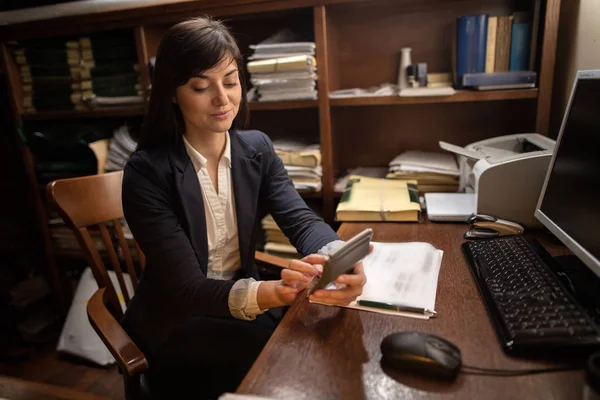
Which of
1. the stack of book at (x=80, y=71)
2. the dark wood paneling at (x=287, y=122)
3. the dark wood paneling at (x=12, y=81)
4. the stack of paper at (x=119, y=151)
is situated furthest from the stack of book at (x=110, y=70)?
the dark wood paneling at (x=287, y=122)

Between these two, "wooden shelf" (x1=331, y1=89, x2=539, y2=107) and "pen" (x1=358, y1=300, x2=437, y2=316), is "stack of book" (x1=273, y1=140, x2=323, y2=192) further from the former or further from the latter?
"pen" (x1=358, y1=300, x2=437, y2=316)

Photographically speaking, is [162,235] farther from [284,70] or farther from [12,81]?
[12,81]

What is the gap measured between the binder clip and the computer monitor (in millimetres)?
150

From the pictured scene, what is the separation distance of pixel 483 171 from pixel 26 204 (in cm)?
233

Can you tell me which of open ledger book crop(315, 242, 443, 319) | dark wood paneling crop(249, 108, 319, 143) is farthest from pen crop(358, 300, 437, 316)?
dark wood paneling crop(249, 108, 319, 143)

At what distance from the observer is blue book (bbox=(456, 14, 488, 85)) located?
160cm

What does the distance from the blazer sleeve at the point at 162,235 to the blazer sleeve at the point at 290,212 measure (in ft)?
1.03

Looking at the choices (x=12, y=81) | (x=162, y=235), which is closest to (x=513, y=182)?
(x=162, y=235)

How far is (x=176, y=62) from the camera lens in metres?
1.13

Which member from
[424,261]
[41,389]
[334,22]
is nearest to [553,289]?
[424,261]

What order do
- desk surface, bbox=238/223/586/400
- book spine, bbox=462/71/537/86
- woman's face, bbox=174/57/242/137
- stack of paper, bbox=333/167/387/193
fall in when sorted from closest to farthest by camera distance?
desk surface, bbox=238/223/586/400, woman's face, bbox=174/57/242/137, book spine, bbox=462/71/537/86, stack of paper, bbox=333/167/387/193

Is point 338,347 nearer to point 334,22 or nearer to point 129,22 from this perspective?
point 334,22

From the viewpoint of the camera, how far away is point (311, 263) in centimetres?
99

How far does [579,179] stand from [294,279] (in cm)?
66
